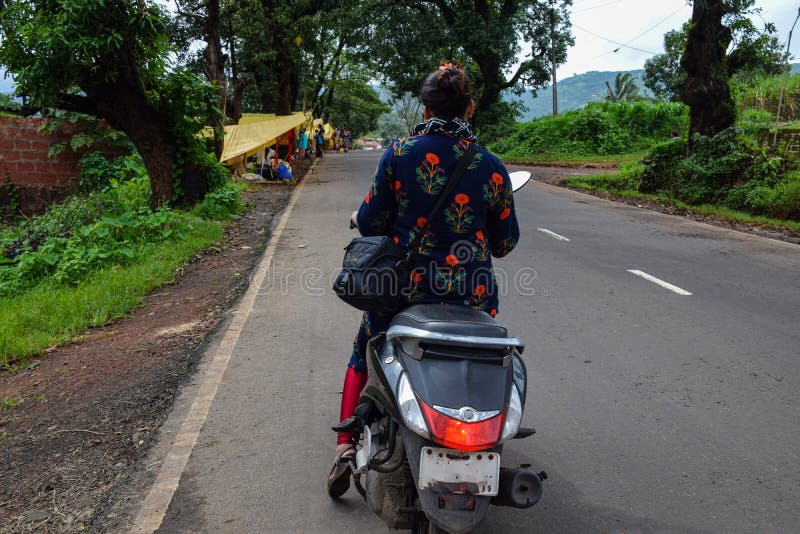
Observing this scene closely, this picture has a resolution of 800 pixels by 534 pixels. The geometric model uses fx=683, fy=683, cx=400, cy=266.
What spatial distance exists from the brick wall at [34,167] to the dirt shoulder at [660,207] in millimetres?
13067

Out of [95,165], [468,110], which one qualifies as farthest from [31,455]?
[95,165]

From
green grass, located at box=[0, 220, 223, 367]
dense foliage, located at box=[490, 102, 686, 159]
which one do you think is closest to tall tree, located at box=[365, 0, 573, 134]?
dense foliage, located at box=[490, 102, 686, 159]

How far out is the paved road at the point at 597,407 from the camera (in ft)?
10.4

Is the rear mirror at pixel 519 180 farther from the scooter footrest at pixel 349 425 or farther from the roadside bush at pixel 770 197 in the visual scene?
the roadside bush at pixel 770 197

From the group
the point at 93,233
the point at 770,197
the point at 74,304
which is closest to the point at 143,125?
the point at 93,233

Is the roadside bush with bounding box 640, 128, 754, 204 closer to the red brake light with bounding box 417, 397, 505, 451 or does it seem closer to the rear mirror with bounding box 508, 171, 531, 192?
the rear mirror with bounding box 508, 171, 531, 192

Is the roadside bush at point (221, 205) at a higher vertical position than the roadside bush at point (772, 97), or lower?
lower

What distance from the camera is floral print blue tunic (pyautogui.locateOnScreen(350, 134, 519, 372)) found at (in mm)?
2750

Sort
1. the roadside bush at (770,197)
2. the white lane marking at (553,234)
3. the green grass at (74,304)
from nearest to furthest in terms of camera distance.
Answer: the green grass at (74,304)
the white lane marking at (553,234)
the roadside bush at (770,197)

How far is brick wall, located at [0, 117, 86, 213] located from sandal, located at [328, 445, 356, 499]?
14.9 metres

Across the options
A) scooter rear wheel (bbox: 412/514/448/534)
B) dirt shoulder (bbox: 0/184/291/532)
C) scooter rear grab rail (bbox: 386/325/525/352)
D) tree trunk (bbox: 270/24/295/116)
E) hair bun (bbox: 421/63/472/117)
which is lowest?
dirt shoulder (bbox: 0/184/291/532)

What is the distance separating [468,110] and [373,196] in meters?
0.53

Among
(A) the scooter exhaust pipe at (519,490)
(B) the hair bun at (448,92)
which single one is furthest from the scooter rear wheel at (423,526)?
(B) the hair bun at (448,92)

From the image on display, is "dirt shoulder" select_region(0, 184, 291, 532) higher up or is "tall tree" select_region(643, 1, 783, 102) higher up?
"tall tree" select_region(643, 1, 783, 102)
